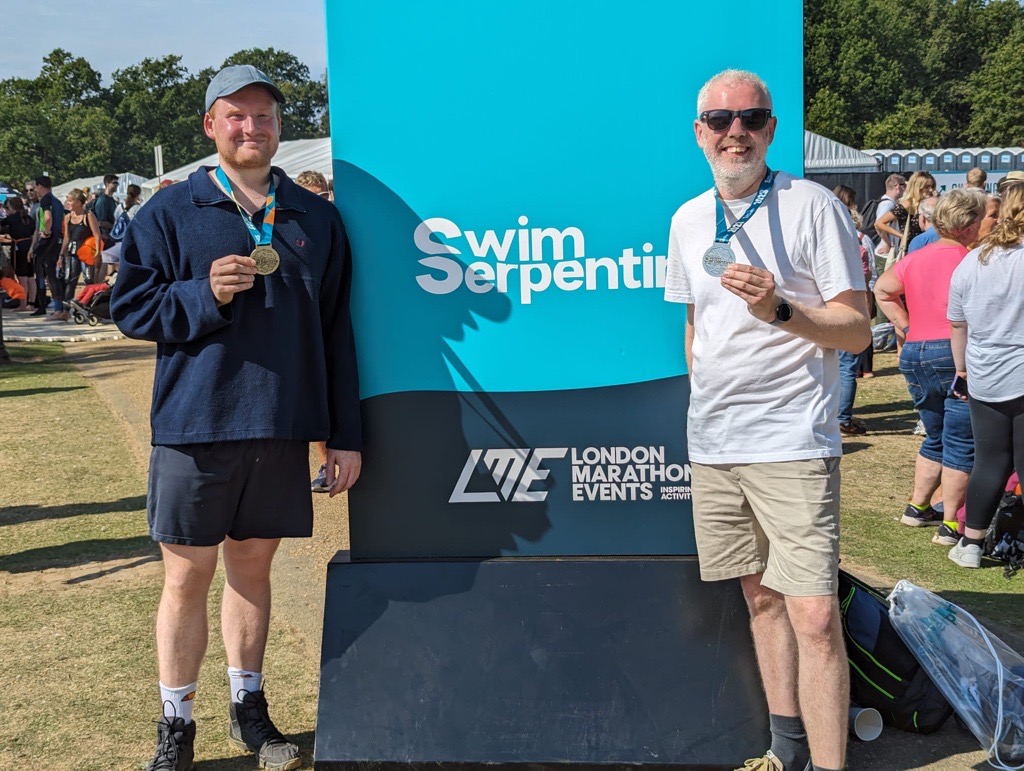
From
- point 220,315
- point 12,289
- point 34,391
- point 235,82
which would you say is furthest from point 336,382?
point 34,391

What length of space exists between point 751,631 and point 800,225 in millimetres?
1271

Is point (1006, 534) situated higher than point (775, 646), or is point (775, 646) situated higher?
point (775, 646)

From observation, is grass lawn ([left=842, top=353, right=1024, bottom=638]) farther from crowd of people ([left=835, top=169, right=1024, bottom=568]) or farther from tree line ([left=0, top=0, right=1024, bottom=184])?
tree line ([left=0, top=0, right=1024, bottom=184])

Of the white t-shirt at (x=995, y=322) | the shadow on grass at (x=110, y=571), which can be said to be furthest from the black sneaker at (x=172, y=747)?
the white t-shirt at (x=995, y=322)

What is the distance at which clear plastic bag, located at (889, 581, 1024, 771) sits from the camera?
337 centimetres

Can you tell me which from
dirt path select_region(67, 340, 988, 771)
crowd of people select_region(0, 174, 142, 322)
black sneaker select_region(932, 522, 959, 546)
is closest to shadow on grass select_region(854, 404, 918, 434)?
black sneaker select_region(932, 522, 959, 546)

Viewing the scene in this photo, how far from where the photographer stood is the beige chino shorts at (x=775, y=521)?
2822 mm

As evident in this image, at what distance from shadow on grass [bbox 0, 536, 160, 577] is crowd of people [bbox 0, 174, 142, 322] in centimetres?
1258

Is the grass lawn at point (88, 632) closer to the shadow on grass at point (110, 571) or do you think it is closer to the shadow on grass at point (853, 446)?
the shadow on grass at point (110, 571)

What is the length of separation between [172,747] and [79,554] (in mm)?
3125

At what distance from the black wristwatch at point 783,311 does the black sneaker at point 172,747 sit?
7.21 ft

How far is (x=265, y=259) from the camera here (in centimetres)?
298

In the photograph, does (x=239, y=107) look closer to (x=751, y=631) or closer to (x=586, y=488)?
(x=586, y=488)

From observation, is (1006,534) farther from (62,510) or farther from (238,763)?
(62,510)
